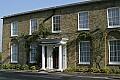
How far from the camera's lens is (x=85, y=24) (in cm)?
2833

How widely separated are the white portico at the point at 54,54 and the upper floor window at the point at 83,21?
7.12 feet

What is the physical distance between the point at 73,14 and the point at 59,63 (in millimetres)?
4951

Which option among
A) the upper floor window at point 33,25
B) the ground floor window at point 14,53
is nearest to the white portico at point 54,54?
the upper floor window at point 33,25

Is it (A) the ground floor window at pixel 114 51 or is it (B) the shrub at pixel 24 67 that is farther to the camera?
(B) the shrub at pixel 24 67

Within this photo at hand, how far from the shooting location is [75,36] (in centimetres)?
2880

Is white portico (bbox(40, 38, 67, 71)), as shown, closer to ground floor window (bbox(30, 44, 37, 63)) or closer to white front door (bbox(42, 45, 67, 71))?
white front door (bbox(42, 45, 67, 71))

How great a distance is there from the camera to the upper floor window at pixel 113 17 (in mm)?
26250

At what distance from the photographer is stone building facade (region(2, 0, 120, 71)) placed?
86.6ft

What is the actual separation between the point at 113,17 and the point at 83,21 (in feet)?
10.6

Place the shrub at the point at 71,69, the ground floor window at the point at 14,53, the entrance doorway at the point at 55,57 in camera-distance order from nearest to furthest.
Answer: the shrub at the point at 71,69 < the entrance doorway at the point at 55,57 < the ground floor window at the point at 14,53

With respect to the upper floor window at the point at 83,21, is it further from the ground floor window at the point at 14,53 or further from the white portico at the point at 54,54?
the ground floor window at the point at 14,53

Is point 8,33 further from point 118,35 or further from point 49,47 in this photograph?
point 118,35

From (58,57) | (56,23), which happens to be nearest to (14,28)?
(56,23)

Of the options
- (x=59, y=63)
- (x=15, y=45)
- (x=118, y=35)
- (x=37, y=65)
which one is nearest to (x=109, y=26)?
(x=118, y=35)
